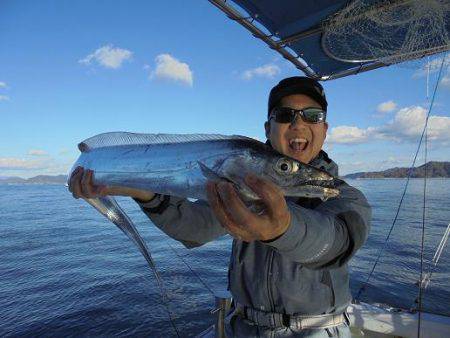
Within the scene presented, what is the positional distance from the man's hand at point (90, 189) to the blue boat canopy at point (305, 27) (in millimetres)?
2731

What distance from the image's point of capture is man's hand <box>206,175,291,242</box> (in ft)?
6.28

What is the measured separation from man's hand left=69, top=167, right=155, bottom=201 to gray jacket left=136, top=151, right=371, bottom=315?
0.15 meters

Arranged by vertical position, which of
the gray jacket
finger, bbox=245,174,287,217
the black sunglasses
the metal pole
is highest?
the black sunglasses

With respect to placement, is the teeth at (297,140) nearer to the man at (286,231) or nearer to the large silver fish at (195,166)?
the man at (286,231)

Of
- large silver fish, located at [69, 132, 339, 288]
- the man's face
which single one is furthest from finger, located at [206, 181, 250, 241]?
the man's face

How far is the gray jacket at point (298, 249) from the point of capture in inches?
81.1

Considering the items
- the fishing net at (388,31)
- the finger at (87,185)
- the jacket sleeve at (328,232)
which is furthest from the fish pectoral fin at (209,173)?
the fishing net at (388,31)

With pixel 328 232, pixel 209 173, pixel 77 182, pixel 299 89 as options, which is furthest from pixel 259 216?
pixel 77 182

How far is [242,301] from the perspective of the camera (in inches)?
125

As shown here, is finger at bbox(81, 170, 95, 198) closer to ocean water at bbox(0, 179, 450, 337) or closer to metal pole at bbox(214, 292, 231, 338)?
metal pole at bbox(214, 292, 231, 338)

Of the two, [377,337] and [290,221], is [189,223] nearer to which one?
[290,221]

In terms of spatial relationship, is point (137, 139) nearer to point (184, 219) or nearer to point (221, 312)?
point (184, 219)

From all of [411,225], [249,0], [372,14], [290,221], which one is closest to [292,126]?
[290,221]

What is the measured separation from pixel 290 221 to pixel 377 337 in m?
5.01
